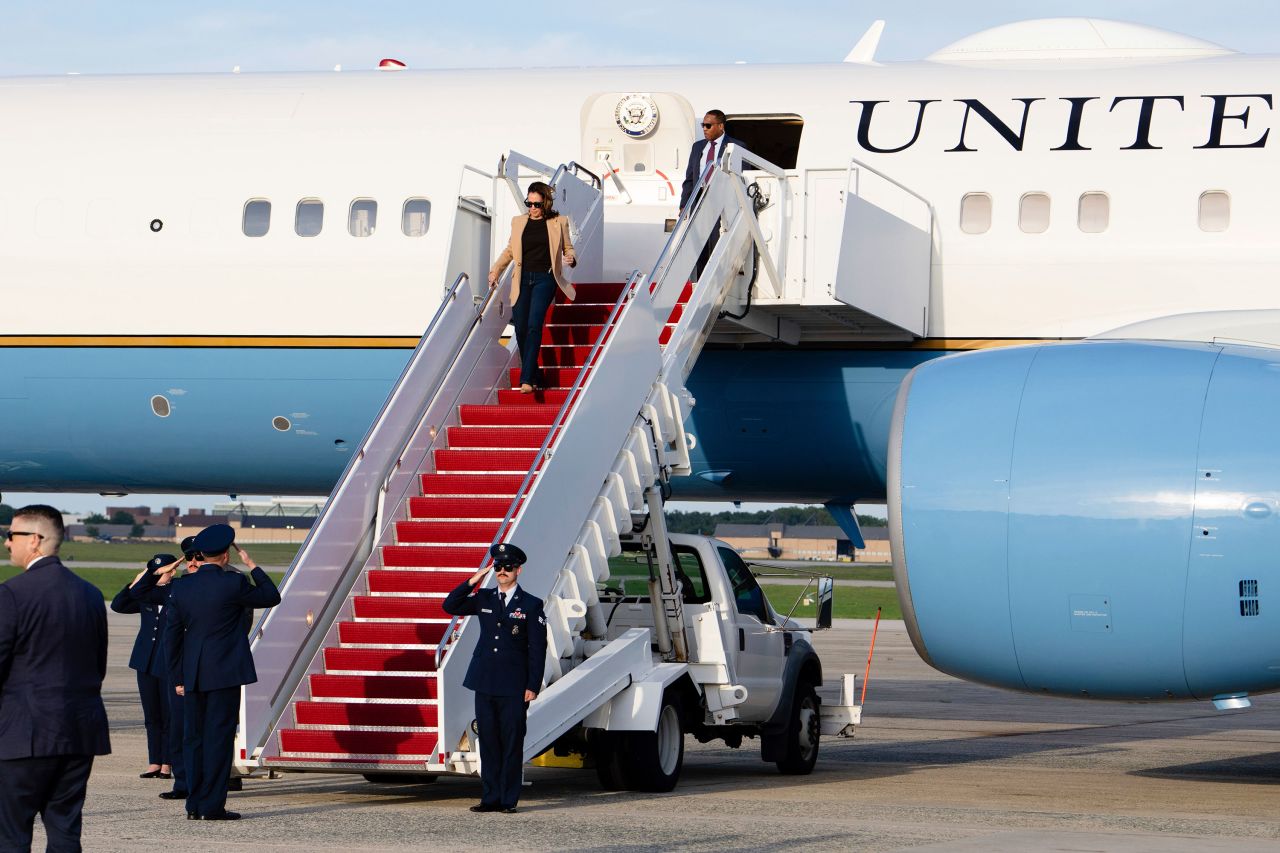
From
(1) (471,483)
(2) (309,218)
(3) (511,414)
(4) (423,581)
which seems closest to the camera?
(4) (423,581)

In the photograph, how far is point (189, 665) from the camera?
35.6ft

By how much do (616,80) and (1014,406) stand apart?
614 cm

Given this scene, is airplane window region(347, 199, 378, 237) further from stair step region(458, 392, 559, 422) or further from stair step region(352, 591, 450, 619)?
stair step region(352, 591, 450, 619)

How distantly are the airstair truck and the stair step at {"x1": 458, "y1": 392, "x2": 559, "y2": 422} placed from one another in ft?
0.06

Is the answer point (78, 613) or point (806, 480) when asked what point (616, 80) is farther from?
point (78, 613)

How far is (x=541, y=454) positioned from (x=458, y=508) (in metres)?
1.14

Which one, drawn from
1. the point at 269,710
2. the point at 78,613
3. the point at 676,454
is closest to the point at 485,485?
the point at 676,454

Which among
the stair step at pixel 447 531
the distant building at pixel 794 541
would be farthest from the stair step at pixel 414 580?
the distant building at pixel 794 541

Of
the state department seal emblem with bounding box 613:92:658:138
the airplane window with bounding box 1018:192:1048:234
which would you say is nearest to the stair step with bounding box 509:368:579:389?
the state department seal emblem with bounding box 613:92:658:138

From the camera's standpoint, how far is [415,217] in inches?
623

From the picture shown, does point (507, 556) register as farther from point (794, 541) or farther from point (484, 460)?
point (794, 541)

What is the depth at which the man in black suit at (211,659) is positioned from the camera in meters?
10.7

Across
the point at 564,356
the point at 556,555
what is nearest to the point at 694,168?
the point at 564,356

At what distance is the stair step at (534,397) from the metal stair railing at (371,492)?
19 cm
